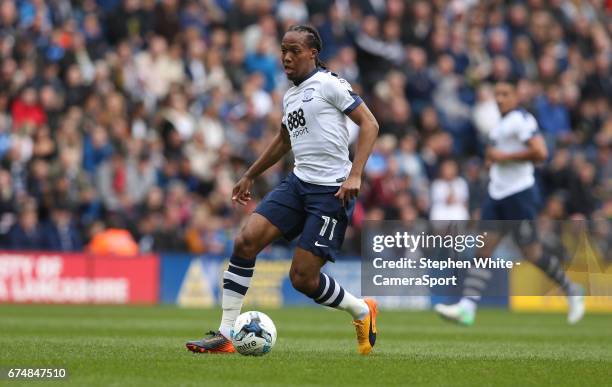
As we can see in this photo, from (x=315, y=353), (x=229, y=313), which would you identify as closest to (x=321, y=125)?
(x=229, y=313)

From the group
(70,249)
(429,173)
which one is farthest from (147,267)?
(429,173)

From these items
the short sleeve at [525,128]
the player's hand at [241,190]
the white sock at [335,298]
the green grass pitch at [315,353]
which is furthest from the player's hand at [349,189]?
the short sleeve at [525,128]

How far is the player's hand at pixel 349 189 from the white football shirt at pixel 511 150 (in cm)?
599

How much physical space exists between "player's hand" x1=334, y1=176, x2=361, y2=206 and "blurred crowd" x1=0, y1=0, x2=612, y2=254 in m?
11.8

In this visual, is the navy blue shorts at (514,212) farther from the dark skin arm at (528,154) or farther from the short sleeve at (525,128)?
the short sleeve at (525,128)

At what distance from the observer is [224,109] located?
23469 mm

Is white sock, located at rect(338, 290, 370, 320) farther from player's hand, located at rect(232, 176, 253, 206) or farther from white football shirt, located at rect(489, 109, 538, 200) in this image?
white football shirt, located at rect(489, 109, 538, 200)

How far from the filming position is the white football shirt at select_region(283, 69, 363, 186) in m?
9.80

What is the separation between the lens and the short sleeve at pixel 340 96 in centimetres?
976

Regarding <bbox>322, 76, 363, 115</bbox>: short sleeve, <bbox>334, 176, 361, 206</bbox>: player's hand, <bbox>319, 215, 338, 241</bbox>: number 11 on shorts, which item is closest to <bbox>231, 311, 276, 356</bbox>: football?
<bbox>319, 215, 338, 241</bbox>: number 11 on shorts

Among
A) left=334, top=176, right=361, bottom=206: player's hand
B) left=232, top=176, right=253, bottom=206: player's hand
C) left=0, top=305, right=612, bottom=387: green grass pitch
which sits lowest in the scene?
left=0, top=305, right=612, bottom=387: green grass pitch

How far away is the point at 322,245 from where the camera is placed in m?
9.78

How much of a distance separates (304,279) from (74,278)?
1170cm

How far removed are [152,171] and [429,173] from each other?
570 cm
